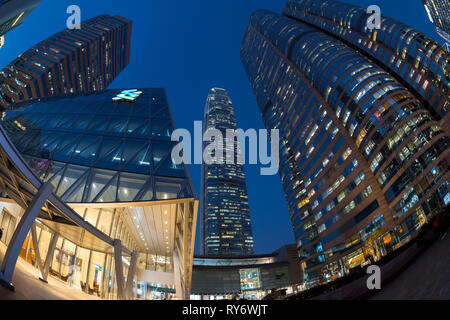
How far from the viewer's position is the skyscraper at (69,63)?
227 ft

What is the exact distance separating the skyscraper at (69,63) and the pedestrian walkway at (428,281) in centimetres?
5015

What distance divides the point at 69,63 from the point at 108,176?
93.9 metres

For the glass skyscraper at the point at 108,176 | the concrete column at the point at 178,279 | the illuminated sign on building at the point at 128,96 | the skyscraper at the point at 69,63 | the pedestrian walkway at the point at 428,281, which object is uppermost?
the skyscraper at the point at 69,63

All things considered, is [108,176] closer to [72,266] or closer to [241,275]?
[72,266]

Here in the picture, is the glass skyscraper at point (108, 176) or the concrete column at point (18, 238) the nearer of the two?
the concrete column at point (18, 238)

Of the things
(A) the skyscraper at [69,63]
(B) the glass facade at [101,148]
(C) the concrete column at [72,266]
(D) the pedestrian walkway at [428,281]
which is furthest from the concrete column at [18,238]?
(A) the skyscraper at [69,63]

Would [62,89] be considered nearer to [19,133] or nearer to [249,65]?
[19,133]

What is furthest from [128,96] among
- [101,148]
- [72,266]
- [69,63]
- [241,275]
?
[241,275]

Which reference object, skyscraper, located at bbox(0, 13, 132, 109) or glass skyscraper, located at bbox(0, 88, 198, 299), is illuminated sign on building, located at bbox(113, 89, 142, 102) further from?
skyscraper, located at bbox(0, 13, 132, 109)

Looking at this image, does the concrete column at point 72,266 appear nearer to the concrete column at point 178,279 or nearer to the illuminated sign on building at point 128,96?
the concrete column at point 178,279

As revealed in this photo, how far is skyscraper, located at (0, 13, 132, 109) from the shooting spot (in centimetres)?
6906

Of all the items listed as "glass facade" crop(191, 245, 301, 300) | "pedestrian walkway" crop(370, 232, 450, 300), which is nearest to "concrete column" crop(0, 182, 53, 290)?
"pedestrian walkway" crop(370, 232, 450, 300)
